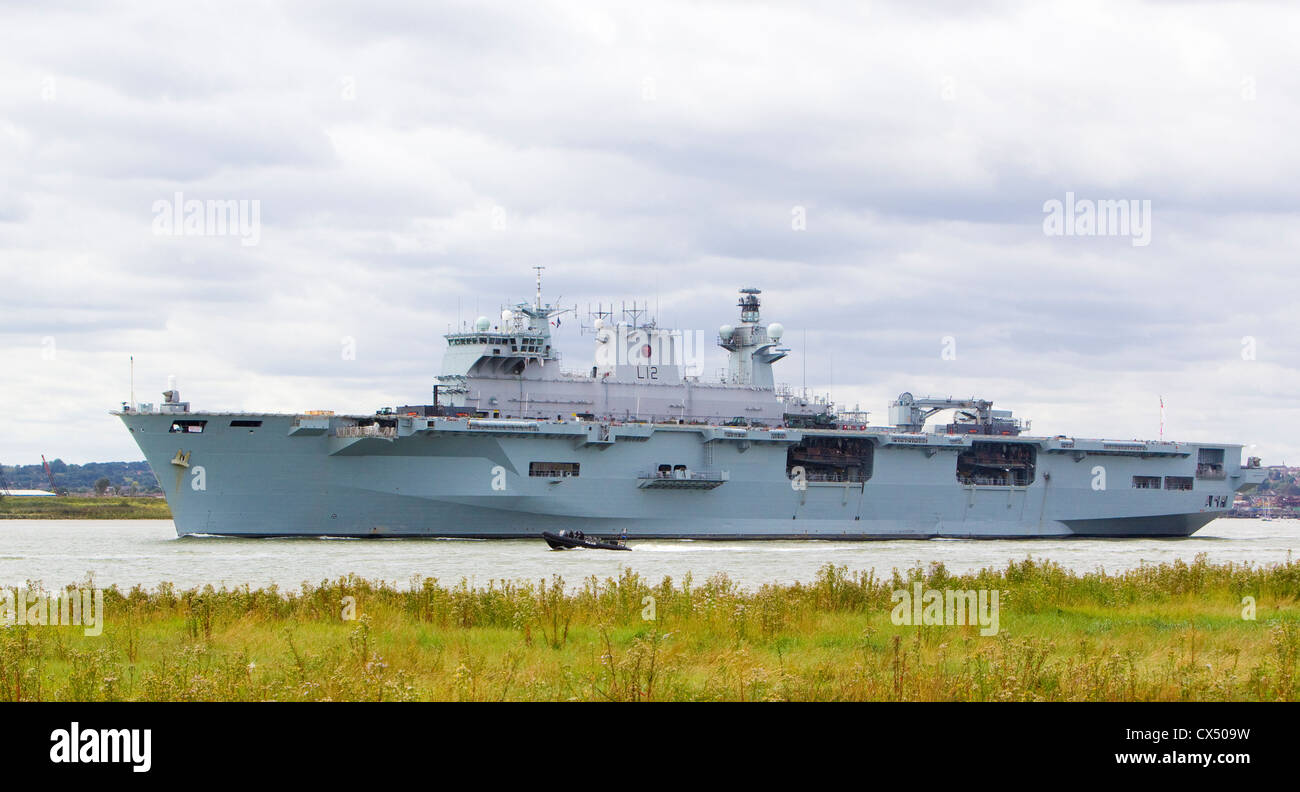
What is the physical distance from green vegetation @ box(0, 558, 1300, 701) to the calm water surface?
21.3 feet

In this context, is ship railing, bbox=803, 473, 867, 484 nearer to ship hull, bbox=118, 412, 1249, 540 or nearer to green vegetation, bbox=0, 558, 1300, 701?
ship hull, bbox=118, 412, 1249, 540

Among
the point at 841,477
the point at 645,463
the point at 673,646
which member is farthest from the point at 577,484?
the point at 673,646

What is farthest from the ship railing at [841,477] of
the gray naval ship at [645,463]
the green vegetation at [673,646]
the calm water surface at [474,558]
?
the green vegetation at [673,646]

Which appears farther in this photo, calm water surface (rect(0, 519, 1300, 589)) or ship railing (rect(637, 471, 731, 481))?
ship railing (rect(637, 471, 731, 481))

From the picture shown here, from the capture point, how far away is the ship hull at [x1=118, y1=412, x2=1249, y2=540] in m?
42.5

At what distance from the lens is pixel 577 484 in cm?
4600

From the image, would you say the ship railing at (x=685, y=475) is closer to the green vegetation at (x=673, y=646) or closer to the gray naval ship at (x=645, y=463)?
the gray naval ship at (x=645, y=463)

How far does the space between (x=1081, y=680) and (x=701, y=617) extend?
20.8ft

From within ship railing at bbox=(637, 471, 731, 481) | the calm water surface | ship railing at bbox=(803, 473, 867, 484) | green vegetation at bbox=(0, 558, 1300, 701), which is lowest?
the calm water surface

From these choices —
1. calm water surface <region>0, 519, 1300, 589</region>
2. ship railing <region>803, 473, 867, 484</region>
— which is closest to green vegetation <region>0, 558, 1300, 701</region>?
calm water surface <region>0, 519, 1300, 589</region>
